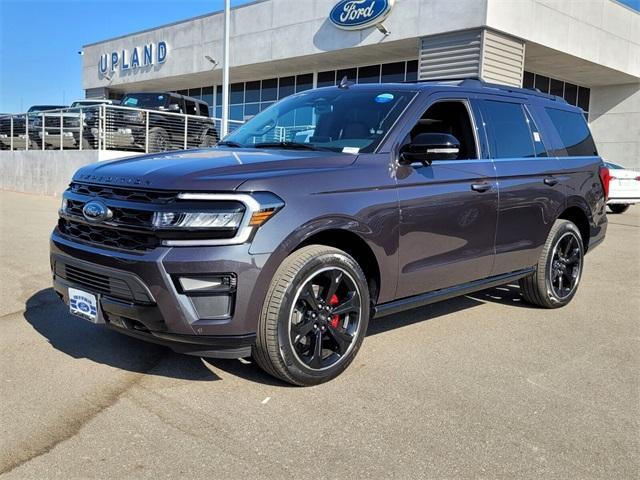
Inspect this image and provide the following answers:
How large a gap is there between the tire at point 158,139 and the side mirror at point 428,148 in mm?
12887

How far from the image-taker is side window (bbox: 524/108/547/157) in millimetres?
5484

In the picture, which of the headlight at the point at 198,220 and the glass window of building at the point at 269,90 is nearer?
the headlight at the point at 198,220

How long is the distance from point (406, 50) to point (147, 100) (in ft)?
27.2

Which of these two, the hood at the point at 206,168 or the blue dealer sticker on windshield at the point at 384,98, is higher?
the blue dealer sticker on windshield at the point at 384,98

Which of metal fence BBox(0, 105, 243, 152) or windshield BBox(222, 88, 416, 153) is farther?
metal fence BBox(0, 105, 243, 152)

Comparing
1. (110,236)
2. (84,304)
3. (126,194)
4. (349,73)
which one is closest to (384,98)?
(126,194)

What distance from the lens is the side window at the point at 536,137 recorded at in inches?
216

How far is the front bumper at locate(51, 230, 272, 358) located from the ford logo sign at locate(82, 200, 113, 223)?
201mm

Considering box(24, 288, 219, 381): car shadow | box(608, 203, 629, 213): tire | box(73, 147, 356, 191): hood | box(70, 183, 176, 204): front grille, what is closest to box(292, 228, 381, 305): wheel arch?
box(73, 147, 356, 191): hood

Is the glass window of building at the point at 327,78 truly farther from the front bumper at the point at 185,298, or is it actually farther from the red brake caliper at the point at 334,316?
the front bumper at the point at 185,298

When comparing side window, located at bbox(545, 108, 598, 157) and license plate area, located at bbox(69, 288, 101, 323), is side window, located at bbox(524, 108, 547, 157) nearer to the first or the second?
side window, located at bbox(545, 108, 598, 157)

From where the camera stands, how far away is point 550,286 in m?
5.70

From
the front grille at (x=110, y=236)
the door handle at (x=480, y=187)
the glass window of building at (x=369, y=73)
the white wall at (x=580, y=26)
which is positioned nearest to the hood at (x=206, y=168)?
the front grille at (x=110, y=236)

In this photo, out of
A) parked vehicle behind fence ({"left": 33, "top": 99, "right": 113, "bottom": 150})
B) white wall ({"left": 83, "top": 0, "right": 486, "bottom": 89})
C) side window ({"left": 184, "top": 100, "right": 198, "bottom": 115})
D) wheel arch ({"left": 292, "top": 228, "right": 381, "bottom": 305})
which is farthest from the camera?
side window ({"left": 184, "top": 100, "right": 198, "bottom": 115})
